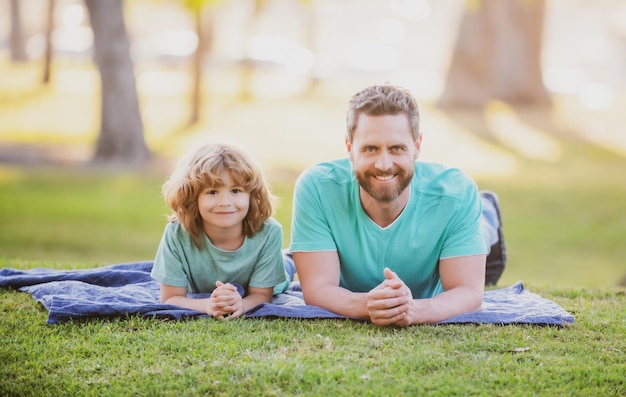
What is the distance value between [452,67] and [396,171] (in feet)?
55.8

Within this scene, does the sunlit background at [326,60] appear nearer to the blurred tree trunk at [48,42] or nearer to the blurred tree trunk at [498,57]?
the blurred tree trunk at [48,42]

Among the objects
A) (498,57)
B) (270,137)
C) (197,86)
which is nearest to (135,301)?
(270,137)

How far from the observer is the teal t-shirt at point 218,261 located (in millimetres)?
4777

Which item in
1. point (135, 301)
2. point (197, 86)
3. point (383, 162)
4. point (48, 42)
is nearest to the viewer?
point (383, 162)

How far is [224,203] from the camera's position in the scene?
4641mm

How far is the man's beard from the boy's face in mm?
716

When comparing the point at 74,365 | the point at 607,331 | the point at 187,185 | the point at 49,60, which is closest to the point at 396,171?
the point at 187,185

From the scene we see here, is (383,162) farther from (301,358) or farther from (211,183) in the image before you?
(301,358)

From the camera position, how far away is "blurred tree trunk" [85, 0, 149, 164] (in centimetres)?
1364

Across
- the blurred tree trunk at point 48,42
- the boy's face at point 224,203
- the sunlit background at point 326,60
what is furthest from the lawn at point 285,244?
the blurred tree trunk at point 48,42

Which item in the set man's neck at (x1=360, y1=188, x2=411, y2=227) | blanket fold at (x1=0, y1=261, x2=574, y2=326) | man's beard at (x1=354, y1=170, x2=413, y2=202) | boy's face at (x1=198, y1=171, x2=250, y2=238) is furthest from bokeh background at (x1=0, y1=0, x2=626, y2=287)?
man's beard at (x1=354, y1=170, x2=413, y2=202)

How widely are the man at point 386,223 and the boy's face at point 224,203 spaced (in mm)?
325

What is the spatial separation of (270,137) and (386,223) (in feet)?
46.2

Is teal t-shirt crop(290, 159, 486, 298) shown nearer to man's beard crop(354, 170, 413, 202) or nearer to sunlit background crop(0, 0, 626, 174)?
man's beard crop(354, 170, 413, 202)
